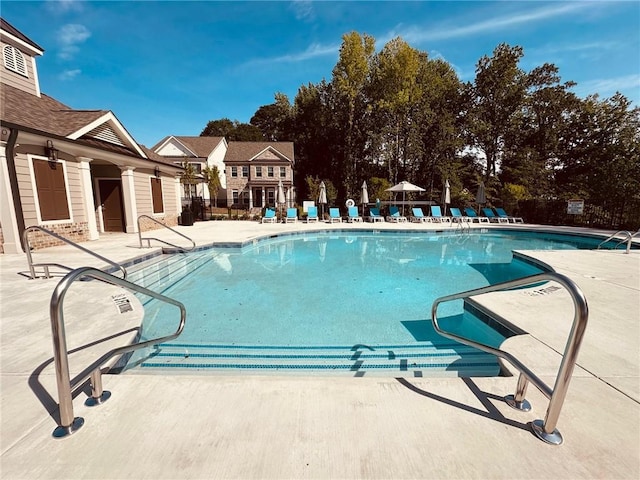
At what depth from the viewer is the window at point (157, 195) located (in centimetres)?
1397

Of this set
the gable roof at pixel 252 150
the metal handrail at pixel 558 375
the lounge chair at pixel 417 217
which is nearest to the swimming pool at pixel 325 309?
the metal handrail at pixel 558 375

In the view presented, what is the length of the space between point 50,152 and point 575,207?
24602 millimetres

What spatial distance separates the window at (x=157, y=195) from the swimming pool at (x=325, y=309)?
6.42 m

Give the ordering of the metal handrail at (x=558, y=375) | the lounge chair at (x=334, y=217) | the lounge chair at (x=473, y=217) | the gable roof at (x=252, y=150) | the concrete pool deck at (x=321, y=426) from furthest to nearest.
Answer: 1. the gable roof at (x=252, y=150)
2. the lounge chair at (x=473, y=217)
3. the lounge chair at (x=334, y=217)
4. the concrete pool deck at (x=321, y=426)
5. the metal handrail at (x=558, y=375)

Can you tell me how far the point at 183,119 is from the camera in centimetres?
2964

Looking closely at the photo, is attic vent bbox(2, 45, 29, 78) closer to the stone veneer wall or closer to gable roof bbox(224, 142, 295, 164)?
the stone veneer wall

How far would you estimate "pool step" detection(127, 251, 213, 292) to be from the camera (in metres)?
6.68

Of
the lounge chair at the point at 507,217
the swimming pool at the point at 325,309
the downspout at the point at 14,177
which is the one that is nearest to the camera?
the swimming pool at the point at 325,309

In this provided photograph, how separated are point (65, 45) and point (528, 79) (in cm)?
3329

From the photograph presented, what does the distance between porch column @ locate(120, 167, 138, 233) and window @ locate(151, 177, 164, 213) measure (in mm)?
1501

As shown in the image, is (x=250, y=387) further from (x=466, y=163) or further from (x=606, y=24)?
(x=466, y=163)

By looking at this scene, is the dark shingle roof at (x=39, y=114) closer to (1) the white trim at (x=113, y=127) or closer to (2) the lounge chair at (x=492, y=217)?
(1) the white trim at (x=113, y=127)

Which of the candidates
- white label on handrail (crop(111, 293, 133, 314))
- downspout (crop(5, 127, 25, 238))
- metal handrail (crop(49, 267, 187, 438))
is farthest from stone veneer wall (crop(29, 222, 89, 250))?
metal handrail (crop(49, 267, 187, 438))

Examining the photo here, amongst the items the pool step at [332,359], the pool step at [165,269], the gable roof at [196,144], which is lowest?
the pool step at [332,359]
